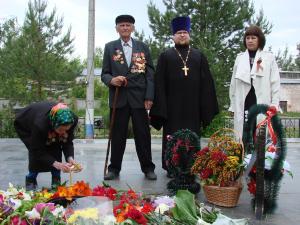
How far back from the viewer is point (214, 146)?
4.32m

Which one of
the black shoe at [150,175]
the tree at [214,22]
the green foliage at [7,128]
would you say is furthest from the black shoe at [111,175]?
the tree at [214,22]

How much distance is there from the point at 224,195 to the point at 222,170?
0.71 ft

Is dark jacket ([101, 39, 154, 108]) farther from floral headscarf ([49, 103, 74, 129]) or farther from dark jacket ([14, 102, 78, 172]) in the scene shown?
floral headscarf ([49, 103, 74, 129])

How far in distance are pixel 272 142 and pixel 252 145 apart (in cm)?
30

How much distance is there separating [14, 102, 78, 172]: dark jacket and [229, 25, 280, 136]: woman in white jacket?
5.89 ft

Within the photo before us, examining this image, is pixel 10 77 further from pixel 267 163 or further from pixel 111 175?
pixel 267 163

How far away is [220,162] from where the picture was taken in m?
4.11

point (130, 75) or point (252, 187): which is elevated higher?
point (130, 75)

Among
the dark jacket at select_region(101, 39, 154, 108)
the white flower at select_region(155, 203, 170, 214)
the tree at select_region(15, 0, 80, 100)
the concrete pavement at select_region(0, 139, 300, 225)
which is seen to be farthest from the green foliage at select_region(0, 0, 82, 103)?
the white flower at select_region(155, 203, 170, 214)

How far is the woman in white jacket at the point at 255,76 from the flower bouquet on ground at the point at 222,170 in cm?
83

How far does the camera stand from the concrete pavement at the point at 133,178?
4035 millimetres

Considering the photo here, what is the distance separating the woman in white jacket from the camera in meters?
4.96

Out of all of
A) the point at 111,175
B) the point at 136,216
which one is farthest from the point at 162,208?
the point at 111,175

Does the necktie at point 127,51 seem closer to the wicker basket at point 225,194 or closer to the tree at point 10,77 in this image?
the wicker basket at point 225,194
